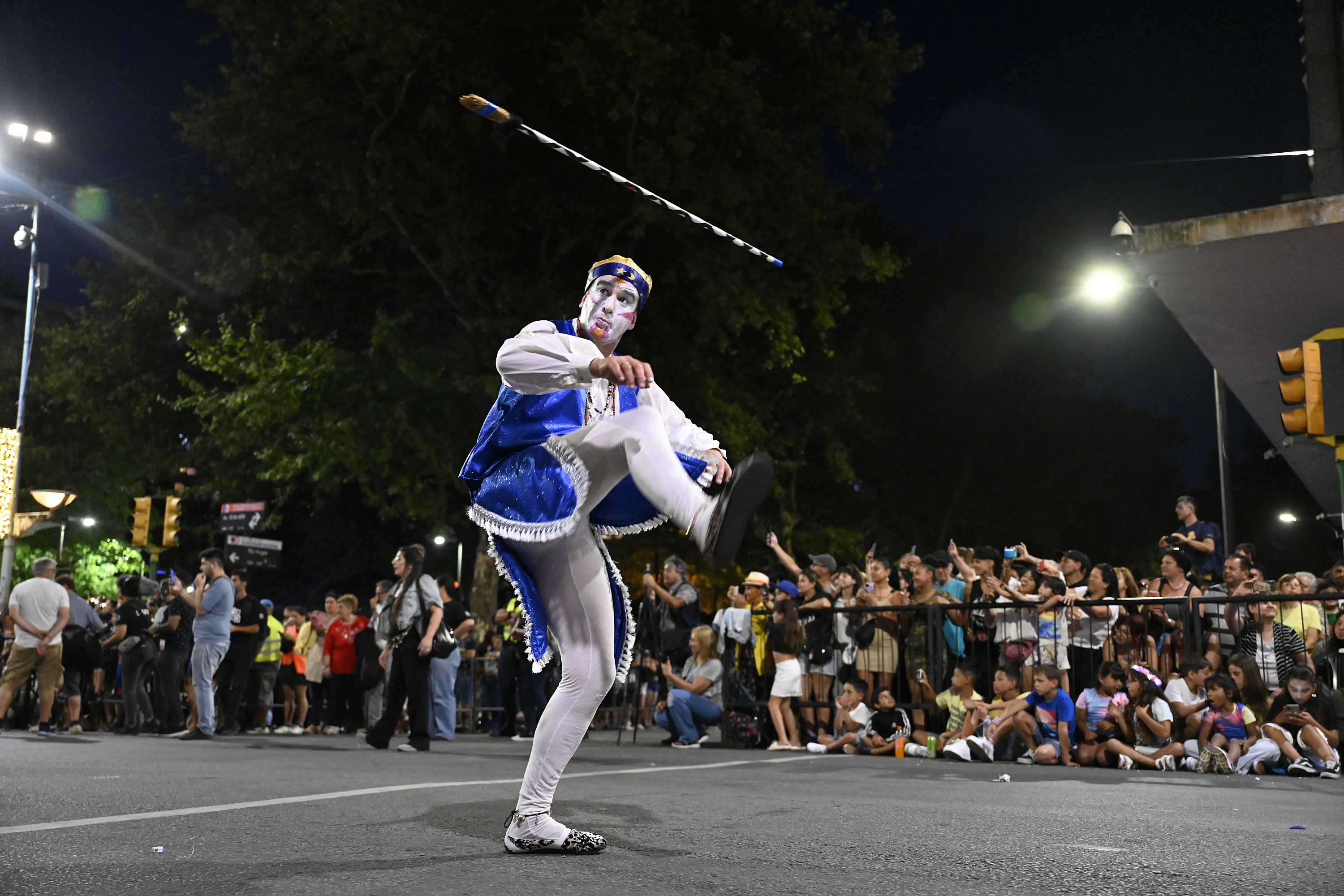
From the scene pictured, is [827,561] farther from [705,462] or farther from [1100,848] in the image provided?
[705,462]

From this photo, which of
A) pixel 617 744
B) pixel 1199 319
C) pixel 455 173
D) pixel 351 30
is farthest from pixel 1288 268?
pixel 351 30

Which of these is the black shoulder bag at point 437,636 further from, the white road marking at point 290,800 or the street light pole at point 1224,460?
the street light pole at point 1224,460

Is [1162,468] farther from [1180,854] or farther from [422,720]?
[1180,854]

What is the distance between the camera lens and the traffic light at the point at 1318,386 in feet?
31.9

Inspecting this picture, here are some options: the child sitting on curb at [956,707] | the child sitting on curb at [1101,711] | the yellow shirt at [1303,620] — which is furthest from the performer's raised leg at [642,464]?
the yellow shirt at [1303,620]

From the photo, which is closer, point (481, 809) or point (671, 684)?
point (481, 809)

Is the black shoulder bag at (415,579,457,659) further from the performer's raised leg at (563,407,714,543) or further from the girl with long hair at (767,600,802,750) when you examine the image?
the performer's raised leg at (563,407,714,543)

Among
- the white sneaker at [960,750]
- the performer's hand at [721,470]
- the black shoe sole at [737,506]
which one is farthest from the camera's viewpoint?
the white sneaker at [960,750]

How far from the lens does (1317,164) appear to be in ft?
42.2

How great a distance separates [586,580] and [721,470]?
0.61 metres

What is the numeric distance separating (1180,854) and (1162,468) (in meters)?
34.9

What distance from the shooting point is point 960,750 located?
32.2 feet

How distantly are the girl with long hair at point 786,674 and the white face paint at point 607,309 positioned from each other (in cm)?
753

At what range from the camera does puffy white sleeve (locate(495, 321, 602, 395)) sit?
12.4 feet
